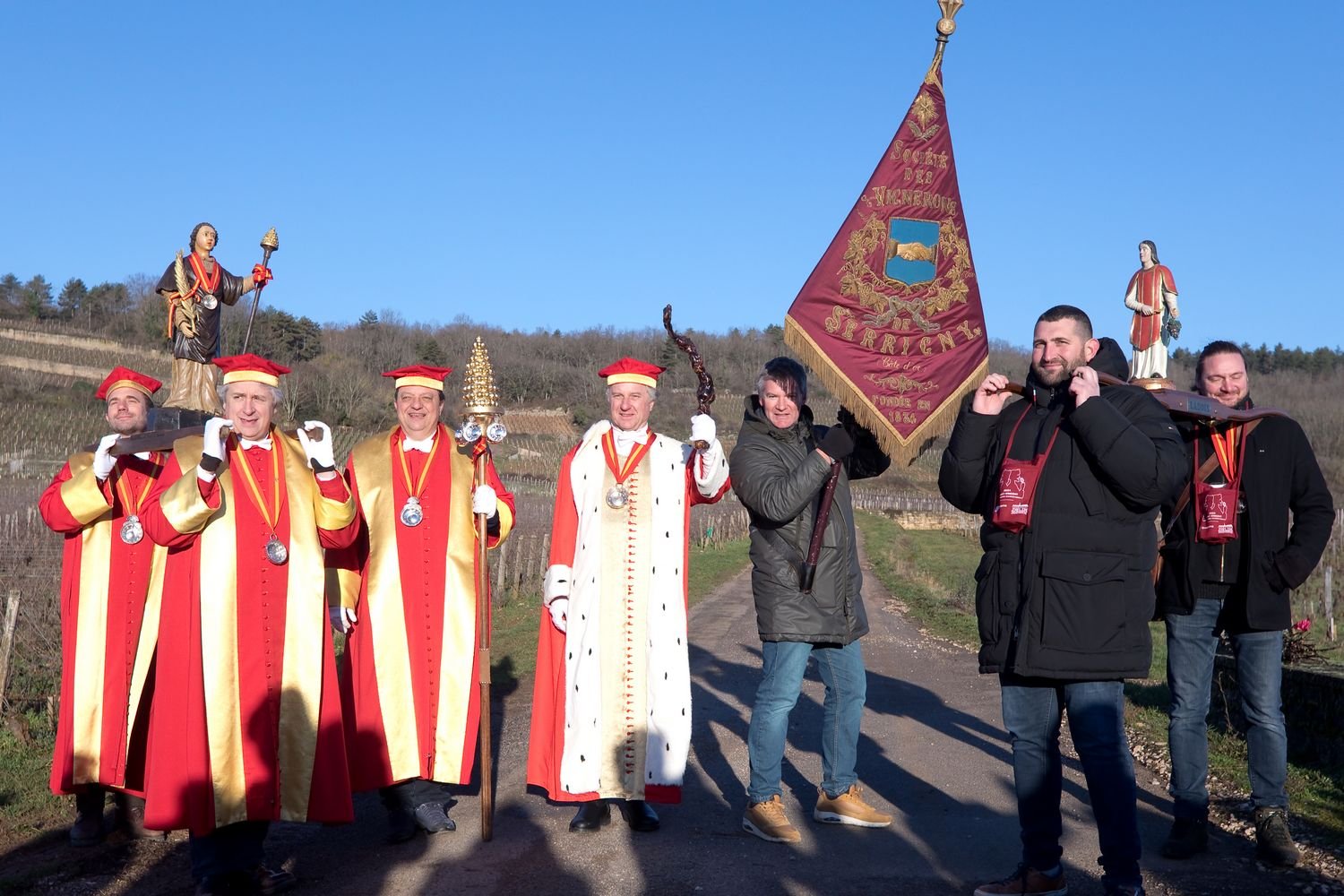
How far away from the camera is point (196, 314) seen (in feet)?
22.2

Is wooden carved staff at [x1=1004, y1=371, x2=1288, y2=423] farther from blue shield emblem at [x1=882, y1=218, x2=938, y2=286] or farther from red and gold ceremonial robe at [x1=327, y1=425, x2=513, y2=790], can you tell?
red and gold ceremonial robe at [x1=327, y1=425, x2=513, y2=790]

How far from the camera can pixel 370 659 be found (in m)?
6.04

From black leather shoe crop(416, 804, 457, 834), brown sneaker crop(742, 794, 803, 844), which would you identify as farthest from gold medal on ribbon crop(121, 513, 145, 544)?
brown sneaker crop(742, 794, 803, 844)

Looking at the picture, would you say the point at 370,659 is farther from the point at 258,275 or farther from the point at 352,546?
the point at 258,275

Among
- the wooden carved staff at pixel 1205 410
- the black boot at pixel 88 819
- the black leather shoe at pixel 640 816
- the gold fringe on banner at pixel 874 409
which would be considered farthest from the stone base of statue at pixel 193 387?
the wooden carved staff at pixel 1205 410

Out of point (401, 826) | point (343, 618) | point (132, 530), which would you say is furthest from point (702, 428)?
point (132, 530)

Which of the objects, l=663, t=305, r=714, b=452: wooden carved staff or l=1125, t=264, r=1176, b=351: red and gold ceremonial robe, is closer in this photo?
l=663, t=305, r=714, b=452: wooden carved staff

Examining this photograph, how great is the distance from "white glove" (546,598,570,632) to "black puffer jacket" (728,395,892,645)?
2.97ft

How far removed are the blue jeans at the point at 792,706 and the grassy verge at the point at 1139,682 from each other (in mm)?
2080

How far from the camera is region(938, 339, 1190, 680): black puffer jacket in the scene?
432 cm

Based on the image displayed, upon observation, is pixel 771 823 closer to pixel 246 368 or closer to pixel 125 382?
pixel 246 368

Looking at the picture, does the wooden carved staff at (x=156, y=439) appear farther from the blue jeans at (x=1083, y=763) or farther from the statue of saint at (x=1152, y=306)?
the statue of saint at (x=1152, y=306)

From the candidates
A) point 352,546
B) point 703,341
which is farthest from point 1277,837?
point 703,341

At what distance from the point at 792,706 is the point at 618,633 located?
89cm
